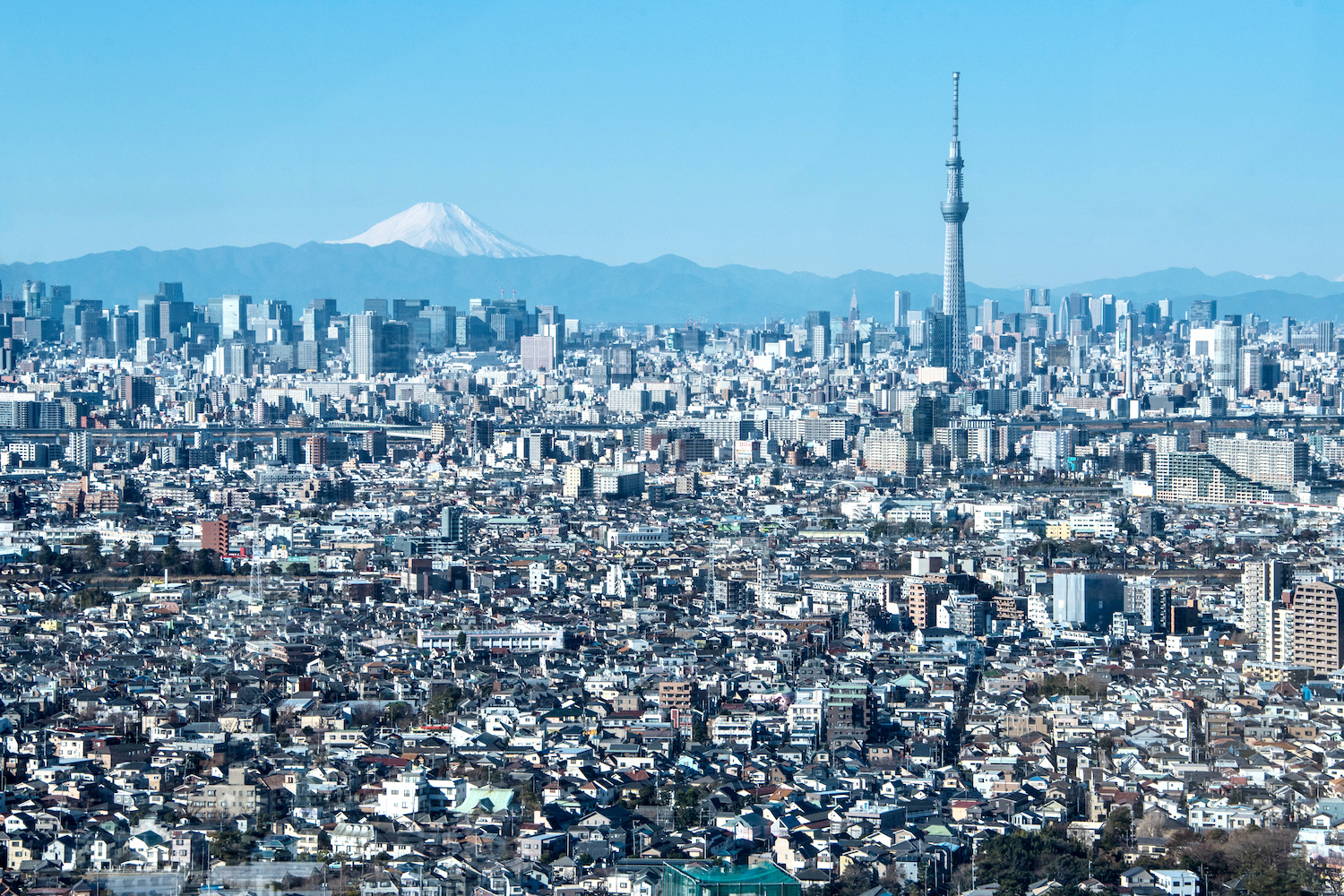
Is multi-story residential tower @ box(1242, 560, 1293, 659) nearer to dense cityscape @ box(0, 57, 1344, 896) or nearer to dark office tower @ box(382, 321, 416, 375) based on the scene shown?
dense cityscape @ box(0, 57, 1344, 896)

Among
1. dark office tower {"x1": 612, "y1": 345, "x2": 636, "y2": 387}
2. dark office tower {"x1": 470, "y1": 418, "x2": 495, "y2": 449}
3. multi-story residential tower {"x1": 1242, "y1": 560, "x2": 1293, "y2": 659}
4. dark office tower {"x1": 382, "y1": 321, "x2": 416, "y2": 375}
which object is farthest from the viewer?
dark office tower {"x1": 382, "y1": 321, "x2": 416, "y2": 375}

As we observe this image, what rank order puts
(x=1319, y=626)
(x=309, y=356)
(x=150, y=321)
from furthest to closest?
(x=150, y=321)
(x=309, y=356)
(x=1319, y=626)

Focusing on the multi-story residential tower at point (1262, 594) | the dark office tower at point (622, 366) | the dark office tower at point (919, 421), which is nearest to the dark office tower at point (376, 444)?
the dark office tower at point (919, 421)

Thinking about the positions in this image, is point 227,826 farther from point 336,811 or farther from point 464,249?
point 464,249

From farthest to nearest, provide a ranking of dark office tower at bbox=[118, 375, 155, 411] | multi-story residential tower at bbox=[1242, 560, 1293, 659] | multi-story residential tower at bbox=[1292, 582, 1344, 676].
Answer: dark office tower at bbox=[118, 375, 155, 411], multi-story residential tower at bbox=[1242, 560, 1293, 659], multi-story residential tower at bbox=[1292, 582, 1344, 676]

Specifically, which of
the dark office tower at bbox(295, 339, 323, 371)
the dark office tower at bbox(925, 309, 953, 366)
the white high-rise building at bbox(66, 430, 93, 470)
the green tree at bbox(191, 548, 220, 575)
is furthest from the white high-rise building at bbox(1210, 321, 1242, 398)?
the green tree at bbox(191, 548, 220, 575)

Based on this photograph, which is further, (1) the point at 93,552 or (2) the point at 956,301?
(2) the point at 956,301

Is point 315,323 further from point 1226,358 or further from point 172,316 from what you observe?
point 1226,358

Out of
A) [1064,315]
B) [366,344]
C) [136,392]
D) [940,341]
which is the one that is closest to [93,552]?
[136,392]
